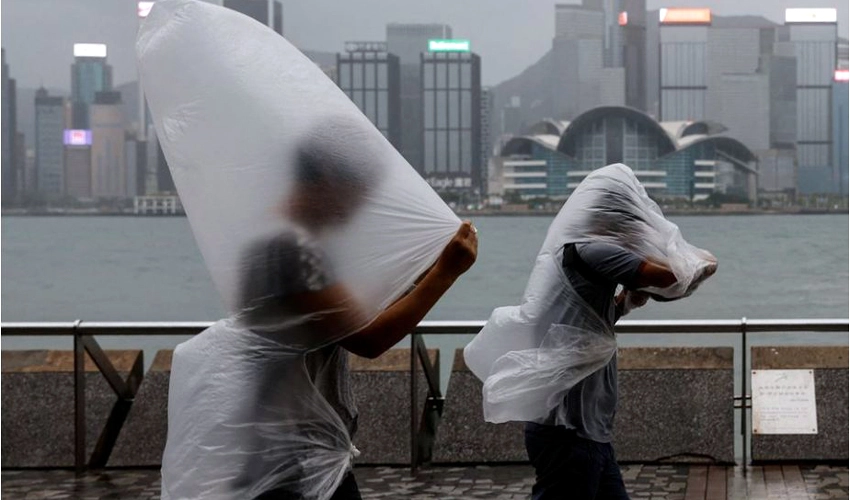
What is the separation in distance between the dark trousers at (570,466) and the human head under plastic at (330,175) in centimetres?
168

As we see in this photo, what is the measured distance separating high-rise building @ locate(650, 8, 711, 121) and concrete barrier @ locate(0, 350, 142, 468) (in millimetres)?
76076

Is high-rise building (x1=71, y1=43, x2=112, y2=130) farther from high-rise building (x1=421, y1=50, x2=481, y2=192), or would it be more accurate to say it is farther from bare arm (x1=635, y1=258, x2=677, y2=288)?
bare arm (x1=635, y1=258, x2=677, y2=288)

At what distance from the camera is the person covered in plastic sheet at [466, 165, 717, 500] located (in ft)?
14.7

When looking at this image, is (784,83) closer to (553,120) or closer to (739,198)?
(739,198)

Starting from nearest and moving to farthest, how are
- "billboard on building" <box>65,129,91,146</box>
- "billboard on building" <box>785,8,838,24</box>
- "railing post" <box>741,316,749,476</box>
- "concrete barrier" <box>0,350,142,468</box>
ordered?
"railing post" <box>741,316,749,476</box> → "concrete barrier" <box>0,350,142,468</box> → "billboard on building" <box>65,129,91,146</box> → "billboard on building" <box>785,8,838,24</box>

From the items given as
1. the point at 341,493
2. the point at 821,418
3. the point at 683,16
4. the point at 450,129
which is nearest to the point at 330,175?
the point at 341,493

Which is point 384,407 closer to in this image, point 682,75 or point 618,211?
point 618,211

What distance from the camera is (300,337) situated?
300cm

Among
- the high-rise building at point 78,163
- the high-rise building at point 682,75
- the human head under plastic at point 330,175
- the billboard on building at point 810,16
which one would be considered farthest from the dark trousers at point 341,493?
the billboard on building at point 810,16

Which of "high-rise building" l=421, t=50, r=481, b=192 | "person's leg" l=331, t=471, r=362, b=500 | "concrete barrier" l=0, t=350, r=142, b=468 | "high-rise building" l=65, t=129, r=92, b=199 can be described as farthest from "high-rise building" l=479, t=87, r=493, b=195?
"person's leg" l=331, t=471, r=362, b=500

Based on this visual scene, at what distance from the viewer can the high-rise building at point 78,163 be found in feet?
247

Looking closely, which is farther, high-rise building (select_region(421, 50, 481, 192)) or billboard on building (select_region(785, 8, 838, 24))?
billboard on building (select_region(785, 8, 838, 24))

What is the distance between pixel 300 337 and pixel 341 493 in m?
0.42

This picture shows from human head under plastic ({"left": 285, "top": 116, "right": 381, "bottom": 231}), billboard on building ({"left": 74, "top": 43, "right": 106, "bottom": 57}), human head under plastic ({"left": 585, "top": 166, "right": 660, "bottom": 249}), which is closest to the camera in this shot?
human head under plastic ({"left": 285, "top": 116, "right": 381, "bottom": 231})
